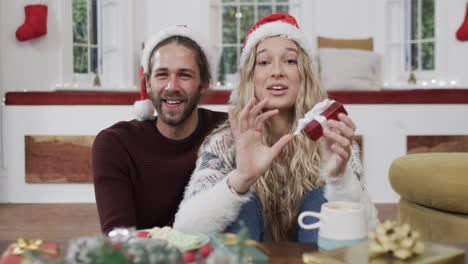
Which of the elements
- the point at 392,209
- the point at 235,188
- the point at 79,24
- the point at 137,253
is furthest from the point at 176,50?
the point at 79,24

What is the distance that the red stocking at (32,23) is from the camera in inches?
138

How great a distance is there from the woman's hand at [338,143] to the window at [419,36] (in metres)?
3.63

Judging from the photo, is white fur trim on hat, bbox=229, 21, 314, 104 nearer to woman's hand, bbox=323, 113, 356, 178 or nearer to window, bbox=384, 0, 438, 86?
woman's hand, bbox=323, 113, 356, 178

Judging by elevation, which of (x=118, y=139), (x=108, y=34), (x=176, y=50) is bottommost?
(x=118, y=139)

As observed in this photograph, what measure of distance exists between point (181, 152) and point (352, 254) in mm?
877

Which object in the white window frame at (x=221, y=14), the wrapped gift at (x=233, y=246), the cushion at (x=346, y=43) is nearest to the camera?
the wrapped gift at (x=233, y=246)

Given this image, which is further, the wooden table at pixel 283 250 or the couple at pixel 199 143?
the couple at pixel 199 143

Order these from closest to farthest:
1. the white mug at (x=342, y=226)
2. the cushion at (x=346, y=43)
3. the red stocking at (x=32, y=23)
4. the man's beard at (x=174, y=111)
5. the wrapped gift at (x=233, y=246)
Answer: the wrapped gift at (x=233, y=246)
the white mug at (x=342, y=226)
the man's beard at (x=174, y=111)
the red stocking at (x=32, y=23)
the cushion at (x=346, y=43)

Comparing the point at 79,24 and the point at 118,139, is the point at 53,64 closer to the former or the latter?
the point at 79,24

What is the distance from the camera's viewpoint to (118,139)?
1.51m

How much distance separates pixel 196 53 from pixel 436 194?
0.95m

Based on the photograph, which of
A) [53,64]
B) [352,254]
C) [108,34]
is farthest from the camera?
[108,34]

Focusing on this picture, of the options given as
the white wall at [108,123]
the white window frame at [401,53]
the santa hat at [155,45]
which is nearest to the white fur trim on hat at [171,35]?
the santa hat at [155,45]

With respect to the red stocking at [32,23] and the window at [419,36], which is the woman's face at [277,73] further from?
the window at [419,36]
